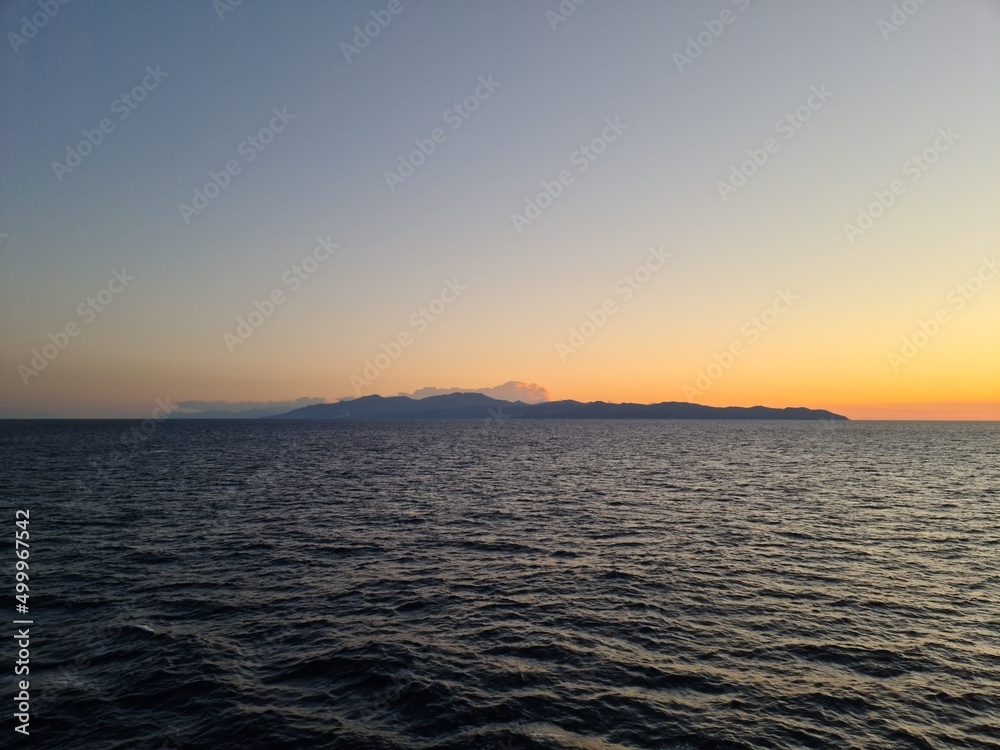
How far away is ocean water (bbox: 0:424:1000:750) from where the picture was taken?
1625 cm

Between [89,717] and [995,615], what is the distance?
121 ft

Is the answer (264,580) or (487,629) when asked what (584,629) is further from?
(264,580)

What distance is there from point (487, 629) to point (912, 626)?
1884cm

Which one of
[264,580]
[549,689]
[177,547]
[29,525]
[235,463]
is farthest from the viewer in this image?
[235,463]

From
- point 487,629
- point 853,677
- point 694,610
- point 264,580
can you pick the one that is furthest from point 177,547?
point 853,677

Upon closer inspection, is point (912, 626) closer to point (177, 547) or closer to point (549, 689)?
point (549, 689)

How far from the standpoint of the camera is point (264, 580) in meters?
29.0

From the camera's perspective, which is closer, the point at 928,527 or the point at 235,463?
the point at 928,527

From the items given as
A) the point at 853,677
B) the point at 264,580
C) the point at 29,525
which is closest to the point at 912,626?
the point at 853,677

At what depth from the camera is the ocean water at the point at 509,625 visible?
1625 centimetres

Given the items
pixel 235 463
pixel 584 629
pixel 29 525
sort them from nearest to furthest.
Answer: pixel 584 629, pixel 29 525, pixel 235 463

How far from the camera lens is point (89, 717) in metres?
16.3

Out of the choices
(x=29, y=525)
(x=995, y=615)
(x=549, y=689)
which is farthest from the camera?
(x=29, y=525)

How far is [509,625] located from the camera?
76.7 ft
